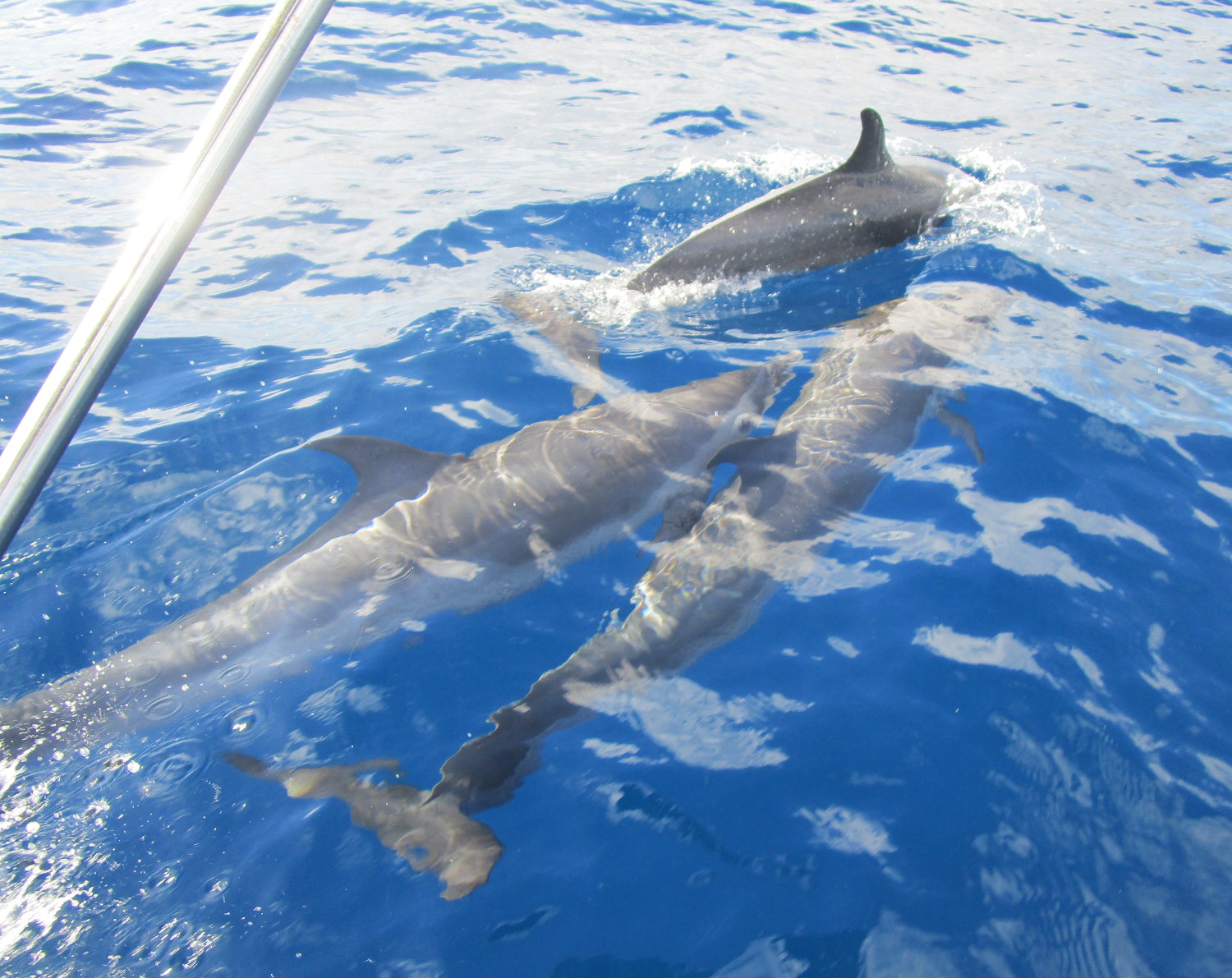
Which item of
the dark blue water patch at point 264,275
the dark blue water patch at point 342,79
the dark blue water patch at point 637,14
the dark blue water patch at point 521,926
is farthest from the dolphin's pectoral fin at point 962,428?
the dark blue water patch at point 637,14

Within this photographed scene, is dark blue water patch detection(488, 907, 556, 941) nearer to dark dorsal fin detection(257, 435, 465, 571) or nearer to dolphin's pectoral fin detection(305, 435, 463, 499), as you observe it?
dark dorsal fin detection(257, 435, 465, 571)

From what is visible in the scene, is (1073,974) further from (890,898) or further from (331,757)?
(331,757)

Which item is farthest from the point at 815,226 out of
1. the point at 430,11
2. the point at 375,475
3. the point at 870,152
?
the point at 430,11

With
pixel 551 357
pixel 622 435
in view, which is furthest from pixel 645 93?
pixel 622 435

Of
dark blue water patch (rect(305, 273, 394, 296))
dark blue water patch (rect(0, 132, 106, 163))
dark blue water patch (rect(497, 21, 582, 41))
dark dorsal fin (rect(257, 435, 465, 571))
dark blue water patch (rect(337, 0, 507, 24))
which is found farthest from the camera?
dark blue water patch (rect(337, 0, 507, 24))

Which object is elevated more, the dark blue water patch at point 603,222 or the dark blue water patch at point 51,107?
the dark blue water patch at point 51,107

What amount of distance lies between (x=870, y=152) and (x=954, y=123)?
6.27m

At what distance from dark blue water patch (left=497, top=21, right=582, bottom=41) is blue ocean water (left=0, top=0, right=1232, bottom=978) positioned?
690cm

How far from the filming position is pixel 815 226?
786cm

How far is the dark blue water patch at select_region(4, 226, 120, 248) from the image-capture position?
9.45 m

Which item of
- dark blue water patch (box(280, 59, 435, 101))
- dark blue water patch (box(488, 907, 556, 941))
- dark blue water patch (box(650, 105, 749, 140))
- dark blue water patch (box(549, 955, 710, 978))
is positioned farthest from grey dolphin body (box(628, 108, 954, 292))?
dark blue water patch (box(280, 59, 435, 101))

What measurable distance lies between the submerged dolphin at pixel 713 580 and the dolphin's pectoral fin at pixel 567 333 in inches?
60.5

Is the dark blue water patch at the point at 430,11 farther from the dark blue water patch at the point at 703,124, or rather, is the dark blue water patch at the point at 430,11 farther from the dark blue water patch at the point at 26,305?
the dark blue water patch at the point at 26,305

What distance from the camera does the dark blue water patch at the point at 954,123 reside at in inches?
499
